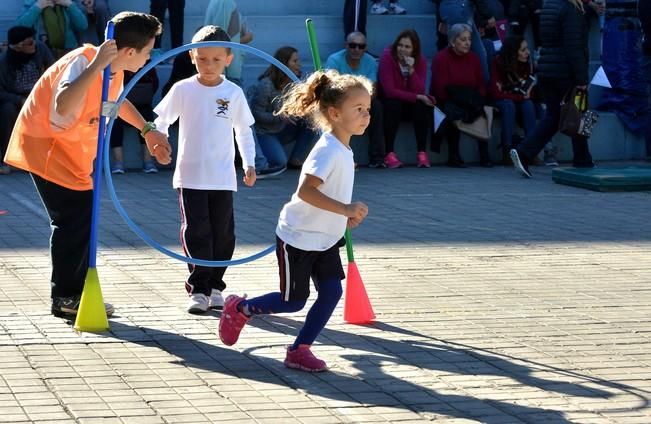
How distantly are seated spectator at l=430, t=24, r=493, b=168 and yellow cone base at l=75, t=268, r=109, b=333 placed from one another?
8.93m

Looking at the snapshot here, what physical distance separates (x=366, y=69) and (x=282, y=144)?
1428 millimetres

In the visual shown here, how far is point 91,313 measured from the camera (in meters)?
6.82

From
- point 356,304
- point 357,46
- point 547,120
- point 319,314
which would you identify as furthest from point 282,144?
point 319,314

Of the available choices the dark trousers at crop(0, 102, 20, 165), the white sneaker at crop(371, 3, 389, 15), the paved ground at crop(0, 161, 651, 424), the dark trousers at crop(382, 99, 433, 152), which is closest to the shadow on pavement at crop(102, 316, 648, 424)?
the paved ground at crop(0, 161, 651, 424)

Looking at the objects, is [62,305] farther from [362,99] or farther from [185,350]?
[362,99]

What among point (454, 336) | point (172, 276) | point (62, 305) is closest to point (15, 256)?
point (172, 276)

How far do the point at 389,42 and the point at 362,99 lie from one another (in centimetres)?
1115

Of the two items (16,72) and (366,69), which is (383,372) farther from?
(366,69)

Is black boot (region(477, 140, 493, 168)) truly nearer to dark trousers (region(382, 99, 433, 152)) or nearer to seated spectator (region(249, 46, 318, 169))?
dark trousers (region(382, 99, 433, 152))

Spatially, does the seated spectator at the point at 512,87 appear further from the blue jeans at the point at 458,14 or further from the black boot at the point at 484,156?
the blue jeans at the point at 458,14

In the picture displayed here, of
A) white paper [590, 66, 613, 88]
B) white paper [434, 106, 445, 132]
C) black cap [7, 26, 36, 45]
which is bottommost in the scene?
white paper [434, 106, 445, 132]

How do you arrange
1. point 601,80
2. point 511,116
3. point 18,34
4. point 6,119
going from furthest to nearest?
point 601,80 < point 511,116 < point 18,34 < point 6,119

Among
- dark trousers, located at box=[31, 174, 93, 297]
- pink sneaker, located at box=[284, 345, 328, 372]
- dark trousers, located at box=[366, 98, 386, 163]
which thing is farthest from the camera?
dark trousers, located at box=[366, 98, 386, 163]

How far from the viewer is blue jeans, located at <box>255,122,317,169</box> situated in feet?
46.6
